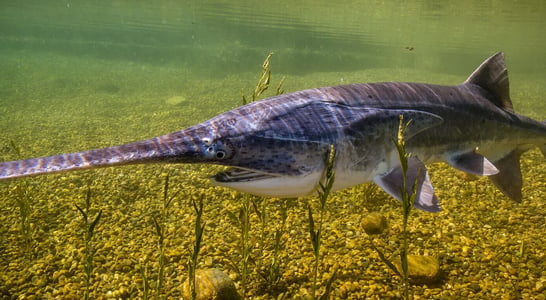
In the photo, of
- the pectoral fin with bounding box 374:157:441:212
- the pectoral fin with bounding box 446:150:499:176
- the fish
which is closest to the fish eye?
the fish

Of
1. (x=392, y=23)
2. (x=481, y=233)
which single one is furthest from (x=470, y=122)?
(x=392, y=23)

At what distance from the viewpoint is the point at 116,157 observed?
180 centimetres

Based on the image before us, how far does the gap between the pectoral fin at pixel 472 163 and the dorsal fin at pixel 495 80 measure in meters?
0.97

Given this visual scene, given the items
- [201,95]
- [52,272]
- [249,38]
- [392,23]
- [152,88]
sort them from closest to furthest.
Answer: [52,272], [201,95], [152,88], [392,23], [249,38]

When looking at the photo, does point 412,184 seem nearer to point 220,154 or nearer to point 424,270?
point 424,270

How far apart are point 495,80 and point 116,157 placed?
4.34 m

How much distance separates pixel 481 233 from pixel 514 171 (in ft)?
3.00

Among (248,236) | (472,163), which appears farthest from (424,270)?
(248,236)

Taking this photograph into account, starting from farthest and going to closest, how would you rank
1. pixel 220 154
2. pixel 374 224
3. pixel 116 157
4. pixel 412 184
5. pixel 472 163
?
pixel 374 224, pixel 472 163, pixel 412 184, pixel 220 154, pixel 116 157

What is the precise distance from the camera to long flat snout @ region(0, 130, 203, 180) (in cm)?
168

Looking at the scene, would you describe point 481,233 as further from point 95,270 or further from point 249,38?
point 249,38

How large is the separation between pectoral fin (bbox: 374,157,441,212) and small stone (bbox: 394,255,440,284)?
0.99 meters

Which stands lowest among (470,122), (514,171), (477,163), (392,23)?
(514,171)

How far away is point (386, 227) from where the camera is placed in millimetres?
4070
